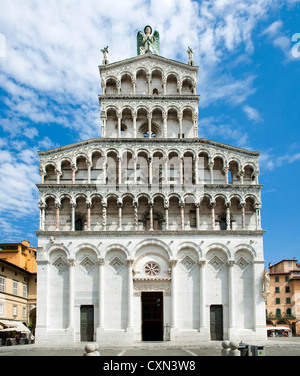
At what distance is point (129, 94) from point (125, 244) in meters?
12.8

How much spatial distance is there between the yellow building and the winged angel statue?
76.4 feet

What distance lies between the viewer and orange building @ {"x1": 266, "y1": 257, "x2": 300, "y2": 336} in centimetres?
7138

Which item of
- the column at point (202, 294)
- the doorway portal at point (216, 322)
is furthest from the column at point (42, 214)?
the doorway portal at point (216, 322)

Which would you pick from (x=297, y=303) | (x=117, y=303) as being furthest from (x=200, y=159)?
(x=297, y=303)

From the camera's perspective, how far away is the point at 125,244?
105 ft

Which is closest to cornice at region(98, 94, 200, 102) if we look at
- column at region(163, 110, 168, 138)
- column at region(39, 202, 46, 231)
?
column at region(163, 110, 168, 138)

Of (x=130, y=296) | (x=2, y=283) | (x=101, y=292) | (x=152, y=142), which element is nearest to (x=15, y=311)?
(x=2, y=283)

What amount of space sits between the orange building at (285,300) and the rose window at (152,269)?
46.5 meters

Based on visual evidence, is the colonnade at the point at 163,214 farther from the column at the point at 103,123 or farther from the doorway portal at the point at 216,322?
the doorway portal at the point at 216,322

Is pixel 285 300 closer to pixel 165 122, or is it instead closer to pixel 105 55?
pixel 165 122

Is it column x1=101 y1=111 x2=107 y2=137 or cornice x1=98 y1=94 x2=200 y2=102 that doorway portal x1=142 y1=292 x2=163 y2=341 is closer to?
column x1=101 y1=111 x2=107 y2=137

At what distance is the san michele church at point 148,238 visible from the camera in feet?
103

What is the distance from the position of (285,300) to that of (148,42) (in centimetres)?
5266
